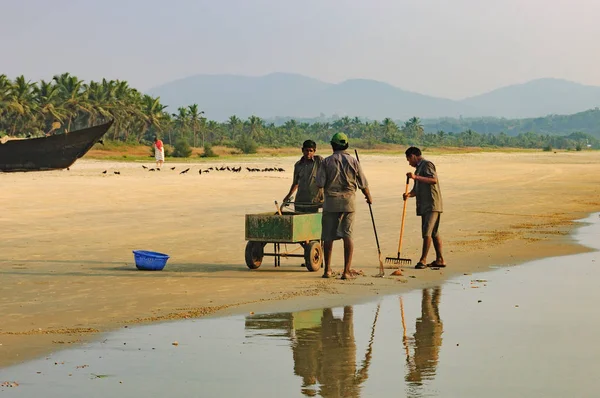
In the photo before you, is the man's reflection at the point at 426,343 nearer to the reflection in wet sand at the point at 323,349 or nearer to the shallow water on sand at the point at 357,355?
the shallow water on sand at the point at 357,355

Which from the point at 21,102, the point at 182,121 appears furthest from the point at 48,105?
the point at 182,121

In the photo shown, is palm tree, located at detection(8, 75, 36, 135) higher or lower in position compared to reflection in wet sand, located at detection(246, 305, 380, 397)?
higher

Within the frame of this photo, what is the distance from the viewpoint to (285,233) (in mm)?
12422

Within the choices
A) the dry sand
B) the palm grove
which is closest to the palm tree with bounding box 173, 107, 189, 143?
the palm grove

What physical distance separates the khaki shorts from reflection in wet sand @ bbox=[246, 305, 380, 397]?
2282 mm

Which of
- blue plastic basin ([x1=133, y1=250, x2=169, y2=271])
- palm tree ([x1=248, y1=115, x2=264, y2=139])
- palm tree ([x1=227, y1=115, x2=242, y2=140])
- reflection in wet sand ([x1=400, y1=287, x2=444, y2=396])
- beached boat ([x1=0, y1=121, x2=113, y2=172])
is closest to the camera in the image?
reflection in wet sand ([x1=400, y1=287, x2=444, y2=396])

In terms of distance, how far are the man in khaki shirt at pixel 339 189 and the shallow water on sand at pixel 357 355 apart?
1.74 metres

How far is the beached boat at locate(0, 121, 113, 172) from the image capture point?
41.6 m

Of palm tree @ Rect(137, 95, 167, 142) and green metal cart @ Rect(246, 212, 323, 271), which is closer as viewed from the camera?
green metal cart @ Rect(246, 212, 323, 271)

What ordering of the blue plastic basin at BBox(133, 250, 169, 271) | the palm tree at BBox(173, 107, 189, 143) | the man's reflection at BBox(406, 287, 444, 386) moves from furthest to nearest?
the palm tree at BBox(173, 107, 189, 143), the blue plastic basin at BBox(133, 250, 169, 271), the man's reflection at BBox(406, 287, 444, 386)

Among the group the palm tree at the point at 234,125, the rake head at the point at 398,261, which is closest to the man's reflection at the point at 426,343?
the rake head at the point at 398,261

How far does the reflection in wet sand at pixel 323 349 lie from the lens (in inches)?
266

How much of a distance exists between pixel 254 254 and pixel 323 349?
5.07m

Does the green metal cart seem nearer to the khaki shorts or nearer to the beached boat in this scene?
the khaki shorts
